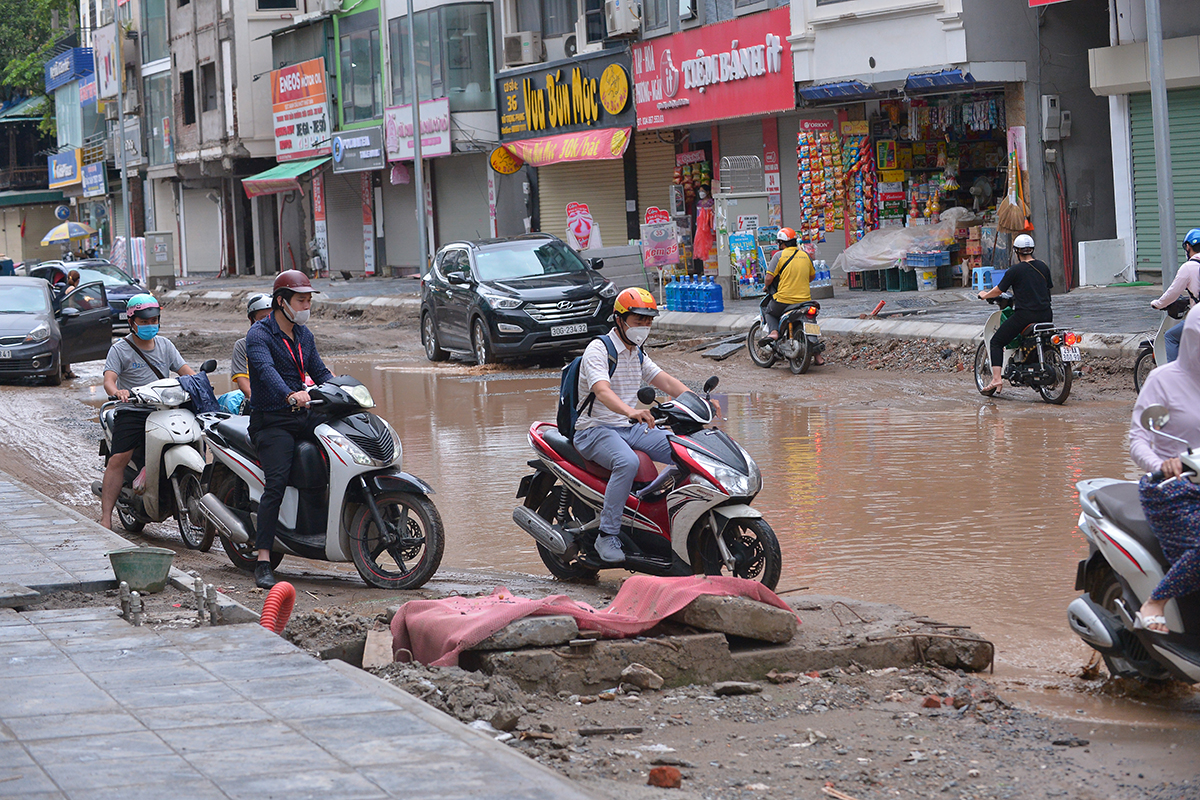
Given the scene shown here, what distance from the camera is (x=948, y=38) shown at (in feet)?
72.7

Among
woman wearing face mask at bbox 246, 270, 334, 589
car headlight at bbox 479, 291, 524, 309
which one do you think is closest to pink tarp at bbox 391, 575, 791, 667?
woman wearing face mask at bbox 246, 270, 334, 589

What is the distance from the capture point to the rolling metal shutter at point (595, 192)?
3353cm

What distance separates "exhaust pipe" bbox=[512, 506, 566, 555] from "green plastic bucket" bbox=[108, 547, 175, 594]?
1.97 meters

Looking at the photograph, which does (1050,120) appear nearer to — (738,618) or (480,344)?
(480,344)

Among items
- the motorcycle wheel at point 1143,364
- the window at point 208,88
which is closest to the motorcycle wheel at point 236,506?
the motorcycle wheel at point 1143,364

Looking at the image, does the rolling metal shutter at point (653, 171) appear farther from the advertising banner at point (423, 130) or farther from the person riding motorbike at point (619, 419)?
the person riding motorbike at point (619, 419)

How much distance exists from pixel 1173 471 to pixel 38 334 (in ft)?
58.7

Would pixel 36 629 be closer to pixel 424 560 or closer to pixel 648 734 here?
pixel 424 560

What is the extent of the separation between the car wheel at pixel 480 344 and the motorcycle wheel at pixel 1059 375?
858 centimetres

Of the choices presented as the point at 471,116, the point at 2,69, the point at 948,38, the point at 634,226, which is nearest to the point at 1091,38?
the point at 948,38

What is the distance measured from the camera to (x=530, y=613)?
239 inches

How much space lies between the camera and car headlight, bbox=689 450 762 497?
7.27 metres

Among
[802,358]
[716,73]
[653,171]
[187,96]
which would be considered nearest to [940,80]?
[716,73]

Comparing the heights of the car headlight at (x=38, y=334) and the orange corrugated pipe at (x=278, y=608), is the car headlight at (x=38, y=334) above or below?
above
